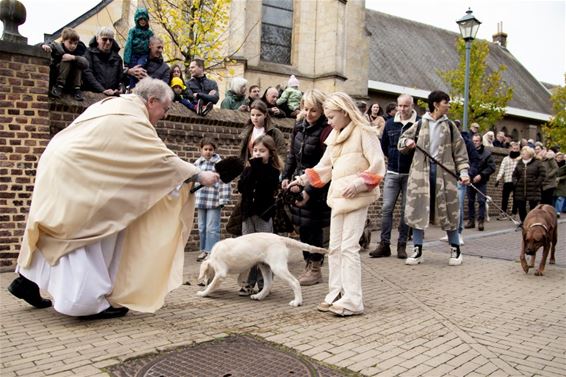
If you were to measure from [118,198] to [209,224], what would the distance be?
360 cm

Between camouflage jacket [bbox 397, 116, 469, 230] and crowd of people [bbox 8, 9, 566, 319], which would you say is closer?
crowd of people [bbox 8, 9, 566, 319]

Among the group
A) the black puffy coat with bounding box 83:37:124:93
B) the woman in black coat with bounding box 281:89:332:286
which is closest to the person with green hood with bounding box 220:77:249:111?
the black puffy coat with bounding box 83:37:124:93

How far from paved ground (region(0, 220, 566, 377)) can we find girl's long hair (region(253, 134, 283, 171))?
1.52 metres

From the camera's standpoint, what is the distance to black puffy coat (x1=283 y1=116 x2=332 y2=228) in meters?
6.60

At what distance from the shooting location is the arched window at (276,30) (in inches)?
861

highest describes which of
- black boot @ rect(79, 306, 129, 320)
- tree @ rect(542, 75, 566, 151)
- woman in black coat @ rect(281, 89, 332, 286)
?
tree @ rect(542, 75, 566, 151)

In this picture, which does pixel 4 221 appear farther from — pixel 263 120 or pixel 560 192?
pixel 560 192

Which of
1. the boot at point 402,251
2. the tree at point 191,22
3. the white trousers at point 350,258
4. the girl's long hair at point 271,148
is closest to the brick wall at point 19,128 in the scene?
the girl's long hair at point 271,148

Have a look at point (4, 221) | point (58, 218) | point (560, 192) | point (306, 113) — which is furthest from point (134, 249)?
point (560, 192)

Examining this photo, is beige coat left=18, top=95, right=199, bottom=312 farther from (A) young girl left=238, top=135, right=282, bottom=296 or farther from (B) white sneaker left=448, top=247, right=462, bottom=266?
(B) white sneaker left=448, top=247, right=462, bottom=266

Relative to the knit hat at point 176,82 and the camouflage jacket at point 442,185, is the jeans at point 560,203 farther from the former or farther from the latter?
the knit hat at point 176,82

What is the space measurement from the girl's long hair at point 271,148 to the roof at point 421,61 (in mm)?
28702

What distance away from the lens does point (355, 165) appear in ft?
17.6

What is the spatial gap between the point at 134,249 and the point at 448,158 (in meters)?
5.08
